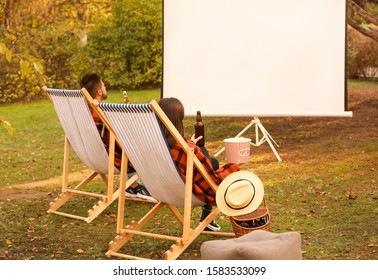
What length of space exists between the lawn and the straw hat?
1.69 ft

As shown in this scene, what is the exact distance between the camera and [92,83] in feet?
19.5

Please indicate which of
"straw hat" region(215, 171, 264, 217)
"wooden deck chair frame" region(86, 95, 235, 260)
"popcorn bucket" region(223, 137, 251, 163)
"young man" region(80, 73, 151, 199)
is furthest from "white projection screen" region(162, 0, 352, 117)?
"straw hat" region(215, 171, 264, 217)

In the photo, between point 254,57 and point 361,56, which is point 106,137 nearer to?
point 254,57

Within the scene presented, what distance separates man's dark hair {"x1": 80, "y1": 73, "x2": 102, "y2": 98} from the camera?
5.94 metres

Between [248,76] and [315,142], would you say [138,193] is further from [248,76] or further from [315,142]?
[315,142]

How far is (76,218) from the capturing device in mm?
5938

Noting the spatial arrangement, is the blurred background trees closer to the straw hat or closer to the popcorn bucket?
the popcorn bucket

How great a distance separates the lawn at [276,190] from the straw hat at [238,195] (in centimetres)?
52

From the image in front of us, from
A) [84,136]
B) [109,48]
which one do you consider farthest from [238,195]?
[109,48]

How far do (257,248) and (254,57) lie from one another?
6.00 meters

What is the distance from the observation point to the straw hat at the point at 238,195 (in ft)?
14.8
